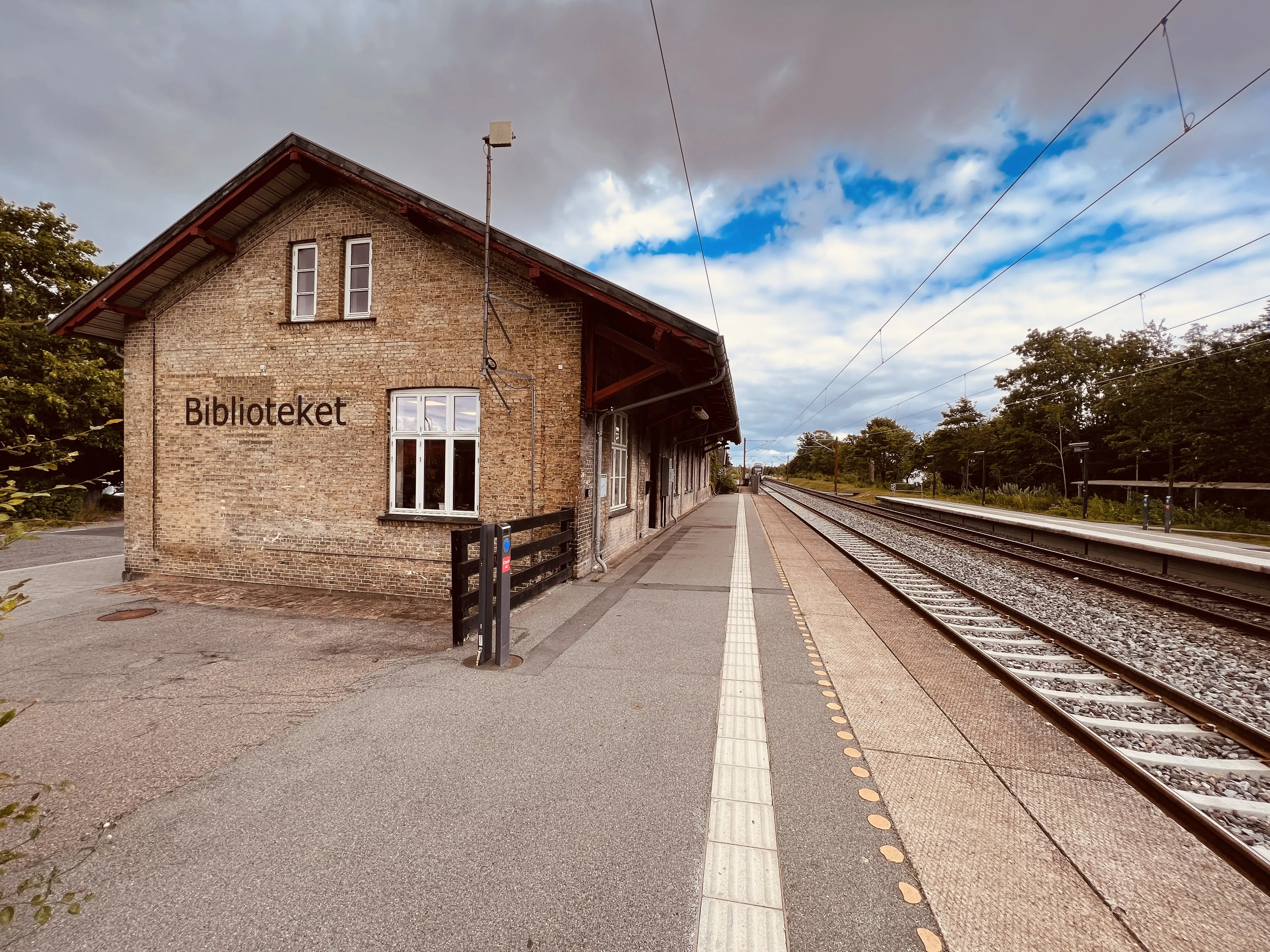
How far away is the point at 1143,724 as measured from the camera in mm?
3920

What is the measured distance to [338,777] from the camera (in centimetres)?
307

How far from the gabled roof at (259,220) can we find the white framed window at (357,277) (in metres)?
0.93

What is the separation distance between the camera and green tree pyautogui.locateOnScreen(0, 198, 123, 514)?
53.7 feet

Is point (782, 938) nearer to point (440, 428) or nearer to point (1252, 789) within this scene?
point (1252, 789)

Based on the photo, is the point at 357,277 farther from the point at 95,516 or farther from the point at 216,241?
the point at 95,516

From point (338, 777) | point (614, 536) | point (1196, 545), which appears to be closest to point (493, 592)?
point (338, 777)

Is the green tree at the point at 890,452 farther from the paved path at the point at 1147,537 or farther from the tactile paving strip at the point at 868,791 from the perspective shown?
the tactile paving strip at the point at 868,791

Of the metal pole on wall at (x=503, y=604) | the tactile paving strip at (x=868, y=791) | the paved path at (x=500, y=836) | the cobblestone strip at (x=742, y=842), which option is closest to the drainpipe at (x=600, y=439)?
the metal pole on wall at (x=503, y=604)

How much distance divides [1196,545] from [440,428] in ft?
59.2

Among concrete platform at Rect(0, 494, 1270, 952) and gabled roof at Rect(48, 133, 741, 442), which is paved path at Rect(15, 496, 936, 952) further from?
gabled roof at Rect(48, 133, 741, 442)

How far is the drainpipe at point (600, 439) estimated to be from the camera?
8055 mm

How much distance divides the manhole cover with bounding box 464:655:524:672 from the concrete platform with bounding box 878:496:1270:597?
1167cm

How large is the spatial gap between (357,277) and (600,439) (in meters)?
4.76

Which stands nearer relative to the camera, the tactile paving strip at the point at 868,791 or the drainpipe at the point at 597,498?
the tactile paving strip at the point at 868,791
